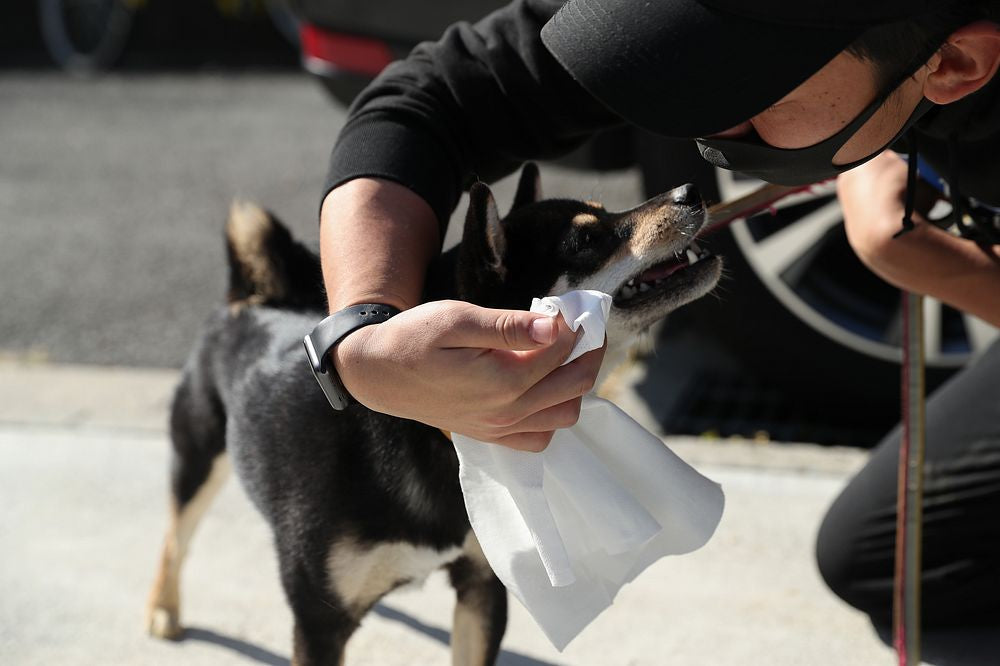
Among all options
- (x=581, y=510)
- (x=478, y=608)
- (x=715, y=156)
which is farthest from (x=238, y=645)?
(x=715, y=156)

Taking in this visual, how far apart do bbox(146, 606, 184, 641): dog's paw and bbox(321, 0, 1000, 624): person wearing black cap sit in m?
1.16

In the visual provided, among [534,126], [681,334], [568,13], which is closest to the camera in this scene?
[568,13]

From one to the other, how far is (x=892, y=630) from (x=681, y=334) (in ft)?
5.28

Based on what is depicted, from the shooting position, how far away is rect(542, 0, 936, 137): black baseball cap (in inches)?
48.8

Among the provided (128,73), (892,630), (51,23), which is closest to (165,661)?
(892,630)

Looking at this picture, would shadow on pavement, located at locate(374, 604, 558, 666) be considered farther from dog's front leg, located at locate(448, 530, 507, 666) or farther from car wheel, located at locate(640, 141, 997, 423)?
car wheel, located at locate(640, 141, 997, 423)

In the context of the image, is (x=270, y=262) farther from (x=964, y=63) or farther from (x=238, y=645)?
(x=964, y=63)

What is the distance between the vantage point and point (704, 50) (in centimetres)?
129

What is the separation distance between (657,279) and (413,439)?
0.49 metres

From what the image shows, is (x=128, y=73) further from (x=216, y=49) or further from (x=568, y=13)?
(x=568, y=13)

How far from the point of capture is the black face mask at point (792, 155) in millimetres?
1426

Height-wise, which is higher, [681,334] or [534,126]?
[534,126]

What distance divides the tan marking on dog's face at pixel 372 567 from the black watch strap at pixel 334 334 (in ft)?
1.33

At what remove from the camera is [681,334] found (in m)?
3.82
